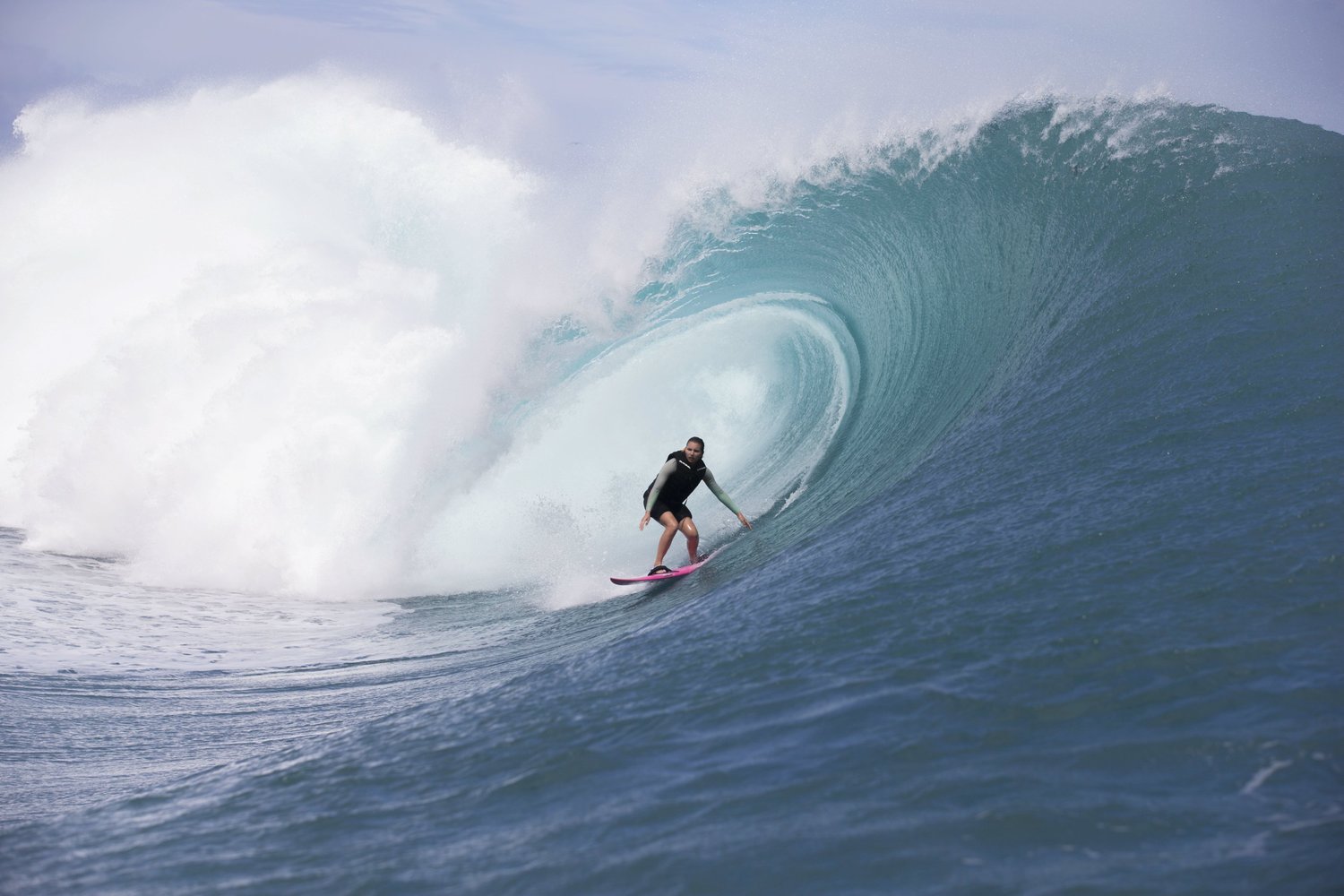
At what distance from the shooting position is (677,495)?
9.27 metres

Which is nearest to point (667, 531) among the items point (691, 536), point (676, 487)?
point (691, 536)

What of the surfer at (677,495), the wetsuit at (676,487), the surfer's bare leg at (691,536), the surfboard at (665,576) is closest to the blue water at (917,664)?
the surfboard at (665,576)

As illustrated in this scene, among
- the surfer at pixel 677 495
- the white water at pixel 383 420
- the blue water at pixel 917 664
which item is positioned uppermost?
the white water at pixel 383 420

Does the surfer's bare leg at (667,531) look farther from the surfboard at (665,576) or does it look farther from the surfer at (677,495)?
the surfboard at (665,576)

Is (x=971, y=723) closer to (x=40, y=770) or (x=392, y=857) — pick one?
(x=392, y=857)

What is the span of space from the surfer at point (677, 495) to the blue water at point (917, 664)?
1.26ft

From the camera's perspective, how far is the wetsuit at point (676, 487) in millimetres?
9102

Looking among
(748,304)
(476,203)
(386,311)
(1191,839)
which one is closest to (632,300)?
(748,304)

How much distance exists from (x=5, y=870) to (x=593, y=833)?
2170 millimetres

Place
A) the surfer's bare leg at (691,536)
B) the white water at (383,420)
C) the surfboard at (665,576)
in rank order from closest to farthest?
the surfboard at (665,576) → the surfer's bare leg at (691,536) → the white water at (383,420)

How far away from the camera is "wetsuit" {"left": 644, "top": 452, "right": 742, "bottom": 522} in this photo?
9.10m

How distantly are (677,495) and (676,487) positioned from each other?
9cm

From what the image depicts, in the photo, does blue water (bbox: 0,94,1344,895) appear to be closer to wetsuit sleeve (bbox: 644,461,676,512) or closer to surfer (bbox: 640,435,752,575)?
surfer (bbox: 640,435,752,575)

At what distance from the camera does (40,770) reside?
18.8 ft
